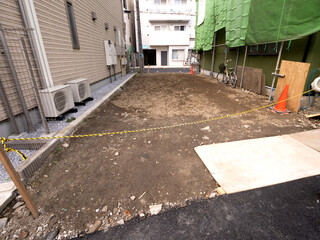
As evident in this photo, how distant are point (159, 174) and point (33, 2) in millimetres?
5200

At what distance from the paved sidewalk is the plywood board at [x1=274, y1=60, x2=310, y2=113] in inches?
131

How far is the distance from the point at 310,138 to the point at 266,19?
458 cm

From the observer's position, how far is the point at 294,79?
452 cm

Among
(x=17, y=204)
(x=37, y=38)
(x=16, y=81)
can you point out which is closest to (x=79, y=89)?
(x=37, y=38)

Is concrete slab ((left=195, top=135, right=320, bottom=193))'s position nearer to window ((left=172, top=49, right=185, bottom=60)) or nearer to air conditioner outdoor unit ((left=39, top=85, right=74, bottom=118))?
air conditioner outdoor unit ((left=39, top=85, right=74, bottom=118))

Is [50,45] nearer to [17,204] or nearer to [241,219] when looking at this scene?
[17,204]

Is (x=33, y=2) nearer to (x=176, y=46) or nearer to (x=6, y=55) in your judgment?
(x=6, y=55)

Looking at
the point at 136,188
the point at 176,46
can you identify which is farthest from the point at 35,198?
the point at 176,46

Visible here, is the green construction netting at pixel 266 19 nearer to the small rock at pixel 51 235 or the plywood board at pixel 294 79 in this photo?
the plywood board at pixel 294 79

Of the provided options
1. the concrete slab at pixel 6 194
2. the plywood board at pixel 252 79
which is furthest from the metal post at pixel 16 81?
the plywood board at pixel 252 79

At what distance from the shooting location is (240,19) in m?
7.08

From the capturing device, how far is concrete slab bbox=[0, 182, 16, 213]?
6.37 feet

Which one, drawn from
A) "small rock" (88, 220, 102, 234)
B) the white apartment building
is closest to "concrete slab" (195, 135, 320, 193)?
Result: "small rock" (88, 220, 102, 234)

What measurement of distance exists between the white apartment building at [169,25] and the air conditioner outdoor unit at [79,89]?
20.6m
